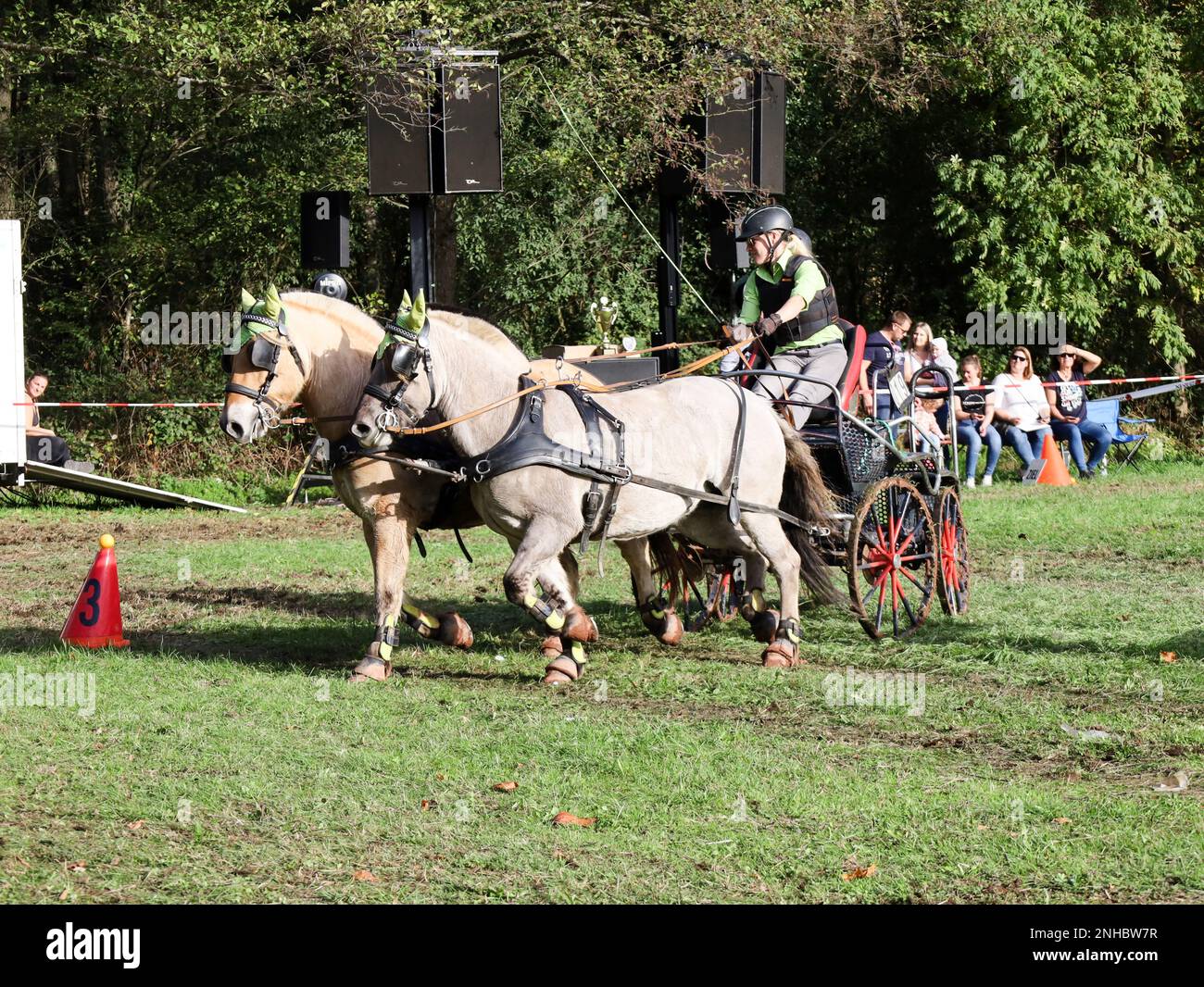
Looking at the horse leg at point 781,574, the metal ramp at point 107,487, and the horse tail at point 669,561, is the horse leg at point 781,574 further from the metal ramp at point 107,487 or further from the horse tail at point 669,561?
the metal ramp at point 107,487

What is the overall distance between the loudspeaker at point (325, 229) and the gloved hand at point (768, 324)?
21.0 ft

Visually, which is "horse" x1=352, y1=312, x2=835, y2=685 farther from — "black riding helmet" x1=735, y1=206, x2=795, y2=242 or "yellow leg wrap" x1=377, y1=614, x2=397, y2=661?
"black riding helmet" x1=735, y1=206, x2=795, y2=242

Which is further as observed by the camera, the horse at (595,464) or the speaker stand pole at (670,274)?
the speaker stand pole at (670,274)

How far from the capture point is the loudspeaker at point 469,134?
482 inches

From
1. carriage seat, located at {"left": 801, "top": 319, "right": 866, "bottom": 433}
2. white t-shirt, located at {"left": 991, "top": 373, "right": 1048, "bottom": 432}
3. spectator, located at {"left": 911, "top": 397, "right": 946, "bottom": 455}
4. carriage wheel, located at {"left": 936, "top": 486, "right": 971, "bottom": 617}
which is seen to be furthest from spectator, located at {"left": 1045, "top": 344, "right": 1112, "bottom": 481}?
carriage seat, located at {"left": 801, "top": 319, "right": 866, "bottom": 433}

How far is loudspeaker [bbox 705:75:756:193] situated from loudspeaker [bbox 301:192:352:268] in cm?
350

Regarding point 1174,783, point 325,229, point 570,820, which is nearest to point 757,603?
point 1174,783

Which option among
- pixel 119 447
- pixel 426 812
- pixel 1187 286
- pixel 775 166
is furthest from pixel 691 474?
pixel 1187 286

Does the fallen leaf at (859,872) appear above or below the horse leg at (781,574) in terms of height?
below

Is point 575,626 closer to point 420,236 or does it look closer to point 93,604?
point 93,604

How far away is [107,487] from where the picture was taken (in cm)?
1453

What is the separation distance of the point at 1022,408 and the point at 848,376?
28.4ft

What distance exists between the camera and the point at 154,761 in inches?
230

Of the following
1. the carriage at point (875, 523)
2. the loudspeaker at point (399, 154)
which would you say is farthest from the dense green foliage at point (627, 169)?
the carriage at point (875, 523)
